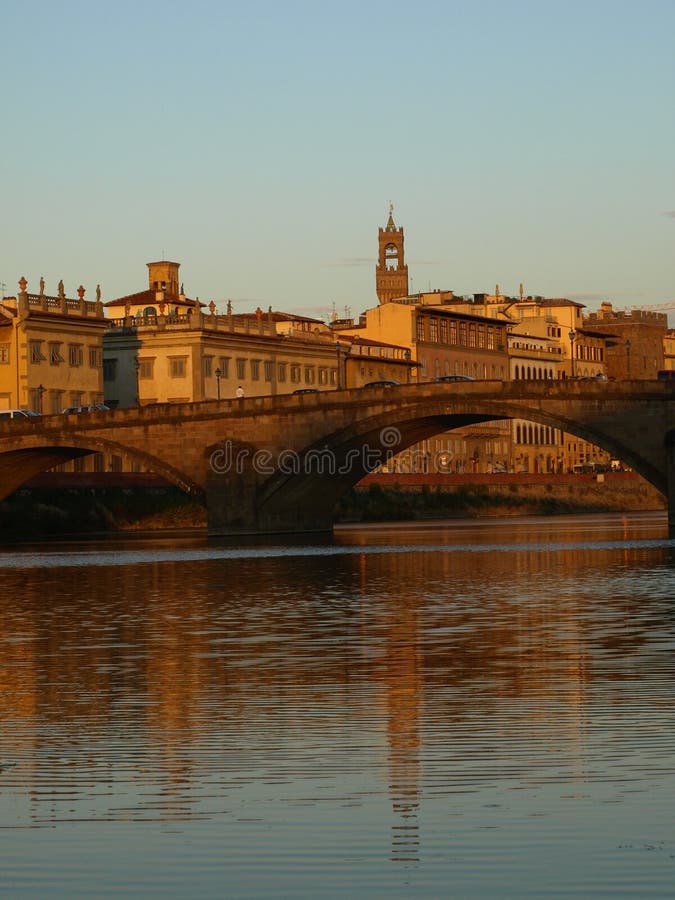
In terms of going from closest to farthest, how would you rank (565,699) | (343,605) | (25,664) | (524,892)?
(524,892), (565,699), (25,664), (343,605)

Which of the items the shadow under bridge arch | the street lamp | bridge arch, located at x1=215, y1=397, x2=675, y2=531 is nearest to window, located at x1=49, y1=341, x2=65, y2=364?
bridge arch, located at x1=215, y1=397, x2=675, y2=531

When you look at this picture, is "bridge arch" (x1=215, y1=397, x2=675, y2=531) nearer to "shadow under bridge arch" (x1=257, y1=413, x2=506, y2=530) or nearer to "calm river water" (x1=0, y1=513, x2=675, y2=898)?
"shadow under bridge arch" (x1=257, y1=413, x2=506, y2=530)

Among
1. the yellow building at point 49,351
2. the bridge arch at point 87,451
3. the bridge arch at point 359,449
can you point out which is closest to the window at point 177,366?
the yellow building at point 49,351

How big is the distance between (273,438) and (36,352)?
2654 cm

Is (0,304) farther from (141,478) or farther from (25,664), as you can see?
(25,664)

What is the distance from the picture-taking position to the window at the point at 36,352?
364 ft

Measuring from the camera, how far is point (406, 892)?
10.4 m

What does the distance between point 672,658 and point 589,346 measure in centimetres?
17636

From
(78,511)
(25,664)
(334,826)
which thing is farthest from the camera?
(78,511)

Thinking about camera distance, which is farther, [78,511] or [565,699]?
[78,511]

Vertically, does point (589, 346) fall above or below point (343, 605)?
above

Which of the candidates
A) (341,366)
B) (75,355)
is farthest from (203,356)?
(341,366)

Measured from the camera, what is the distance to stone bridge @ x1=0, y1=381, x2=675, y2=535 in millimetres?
86188

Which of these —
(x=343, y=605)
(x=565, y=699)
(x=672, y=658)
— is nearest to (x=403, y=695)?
(x=565, y=699)
